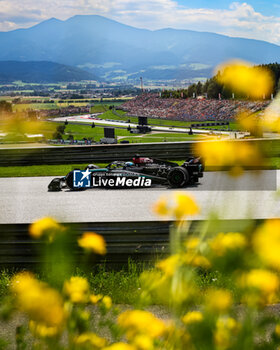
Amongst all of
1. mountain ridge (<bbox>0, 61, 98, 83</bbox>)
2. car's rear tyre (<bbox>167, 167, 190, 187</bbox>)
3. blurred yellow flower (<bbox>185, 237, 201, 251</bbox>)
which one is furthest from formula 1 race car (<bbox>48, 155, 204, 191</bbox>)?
blurred yellow flower (<bbox>185, 237, 201, 251</bbox>)

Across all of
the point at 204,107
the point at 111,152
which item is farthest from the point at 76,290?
the point at 111,152

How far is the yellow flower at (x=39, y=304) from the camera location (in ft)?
2.24

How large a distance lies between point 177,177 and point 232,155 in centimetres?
796

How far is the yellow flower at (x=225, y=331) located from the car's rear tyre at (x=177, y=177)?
7.94m

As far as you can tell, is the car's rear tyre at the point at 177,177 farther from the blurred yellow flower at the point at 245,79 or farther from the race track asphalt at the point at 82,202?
the blurred yellow flower at the point at 245,79

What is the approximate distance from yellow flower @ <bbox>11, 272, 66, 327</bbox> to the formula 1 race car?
7.97 metres

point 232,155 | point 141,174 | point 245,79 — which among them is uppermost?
point 245,79

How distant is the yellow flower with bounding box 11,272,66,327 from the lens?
0.68m

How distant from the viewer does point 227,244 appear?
752 millimetres

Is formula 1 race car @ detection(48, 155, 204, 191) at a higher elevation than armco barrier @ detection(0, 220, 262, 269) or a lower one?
lower

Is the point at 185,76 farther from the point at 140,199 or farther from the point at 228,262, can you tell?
the point at 140,199

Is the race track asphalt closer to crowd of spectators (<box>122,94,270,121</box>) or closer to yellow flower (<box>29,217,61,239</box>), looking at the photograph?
crowd of spectators (<box>122,94,270,121</box>)

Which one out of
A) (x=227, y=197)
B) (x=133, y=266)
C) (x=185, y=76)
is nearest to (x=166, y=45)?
(x=185, y=76)

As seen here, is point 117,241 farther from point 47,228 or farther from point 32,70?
point 47,228
